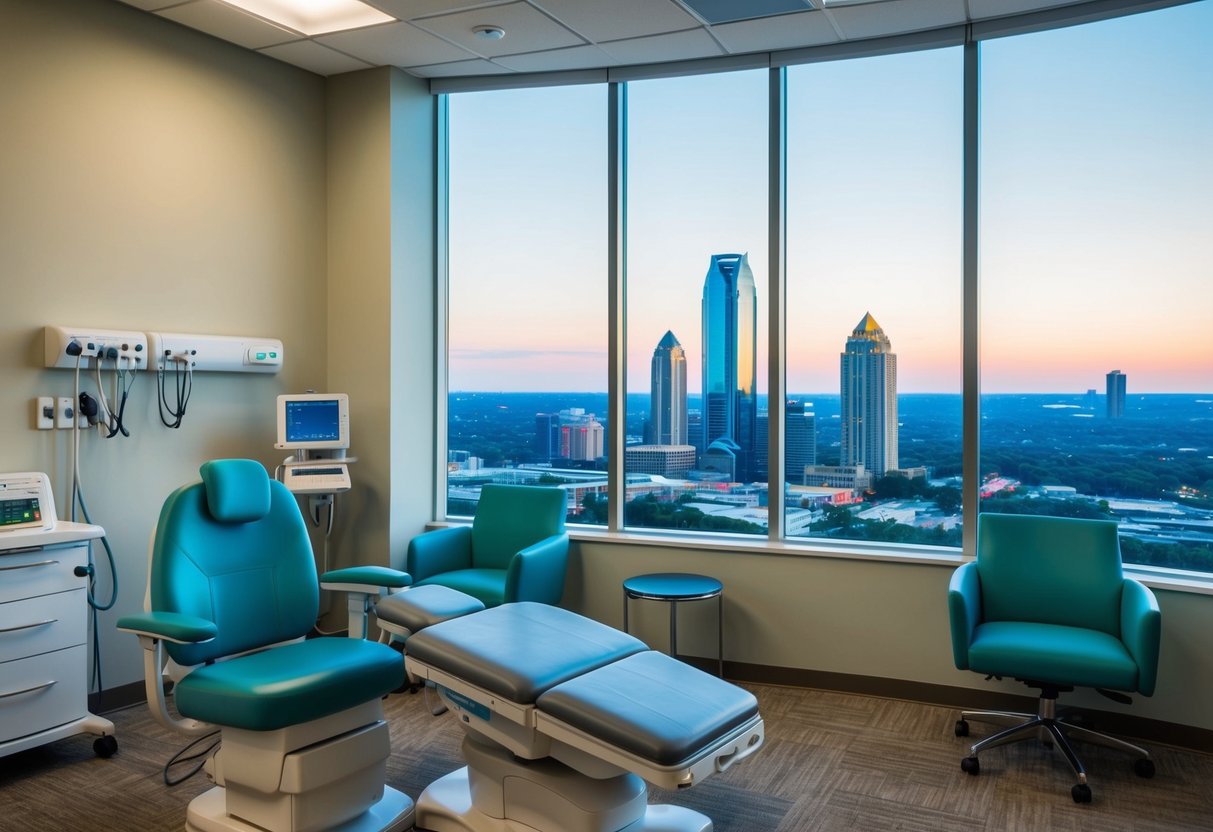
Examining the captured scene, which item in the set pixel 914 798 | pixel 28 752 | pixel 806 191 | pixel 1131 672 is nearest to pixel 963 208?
pixel 806 191

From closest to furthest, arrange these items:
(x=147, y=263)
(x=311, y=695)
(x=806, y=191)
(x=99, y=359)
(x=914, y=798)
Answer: (x=311, y=695), (x=914, y=798), (x=99, y=359), (x=147, y=263), (x=806, y=191)

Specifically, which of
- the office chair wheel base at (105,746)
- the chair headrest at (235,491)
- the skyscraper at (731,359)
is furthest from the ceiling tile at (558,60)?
the office chair wheel base at (105,746)

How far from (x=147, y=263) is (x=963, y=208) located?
346 centimetres

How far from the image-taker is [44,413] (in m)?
3.44

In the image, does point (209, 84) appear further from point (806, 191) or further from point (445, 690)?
point (445, 690)

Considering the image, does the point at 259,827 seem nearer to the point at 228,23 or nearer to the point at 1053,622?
the point at 1053,622

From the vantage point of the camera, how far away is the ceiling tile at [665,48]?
392 cm

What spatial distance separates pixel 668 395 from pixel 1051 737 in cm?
216

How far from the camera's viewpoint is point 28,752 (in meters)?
3.24

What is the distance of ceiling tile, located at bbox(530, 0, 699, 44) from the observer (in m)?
3.55

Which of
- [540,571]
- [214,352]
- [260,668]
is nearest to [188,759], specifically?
[260,668]

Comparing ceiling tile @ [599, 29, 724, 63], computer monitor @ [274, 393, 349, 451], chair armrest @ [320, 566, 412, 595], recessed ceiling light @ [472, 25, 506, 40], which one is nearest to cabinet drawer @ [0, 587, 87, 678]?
A: chair armrest @ [320, 566, 412, 595]

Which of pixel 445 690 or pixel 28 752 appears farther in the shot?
pixel 28 752

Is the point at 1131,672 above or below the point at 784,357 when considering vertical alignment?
below
